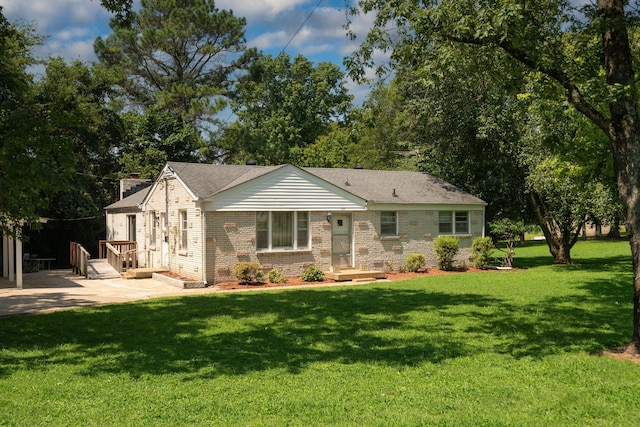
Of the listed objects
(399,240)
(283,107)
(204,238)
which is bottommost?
(399,240)

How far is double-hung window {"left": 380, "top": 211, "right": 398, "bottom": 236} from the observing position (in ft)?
71.4

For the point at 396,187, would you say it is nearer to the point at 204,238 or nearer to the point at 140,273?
the point at 204,238

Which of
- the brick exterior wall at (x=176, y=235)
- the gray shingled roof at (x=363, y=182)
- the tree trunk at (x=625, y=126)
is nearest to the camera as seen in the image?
the tree trunk at (x=625, y=126)

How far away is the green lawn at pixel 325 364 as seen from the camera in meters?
5.79

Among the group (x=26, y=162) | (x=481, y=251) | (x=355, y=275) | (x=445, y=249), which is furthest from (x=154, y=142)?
(x=26, y=162)

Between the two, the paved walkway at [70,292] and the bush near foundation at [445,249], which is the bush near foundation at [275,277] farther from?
the bush near foundation at [445,249]

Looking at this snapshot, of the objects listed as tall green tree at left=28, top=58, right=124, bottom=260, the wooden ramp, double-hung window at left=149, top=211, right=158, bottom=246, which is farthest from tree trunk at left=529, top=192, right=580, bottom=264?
tall green tree at left=28, top=58, right=124, bottom=260

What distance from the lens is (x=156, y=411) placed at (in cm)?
580

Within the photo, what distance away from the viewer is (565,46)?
9.91 meters

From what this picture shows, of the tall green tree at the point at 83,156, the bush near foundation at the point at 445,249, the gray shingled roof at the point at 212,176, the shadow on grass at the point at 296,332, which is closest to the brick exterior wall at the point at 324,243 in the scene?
the bush near foundation at the point at 445,249

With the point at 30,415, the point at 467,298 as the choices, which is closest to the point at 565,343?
the point at 467,298

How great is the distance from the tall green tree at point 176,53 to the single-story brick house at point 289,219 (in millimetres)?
16637

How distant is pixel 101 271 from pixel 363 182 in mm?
11455

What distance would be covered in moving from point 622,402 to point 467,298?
818cm
